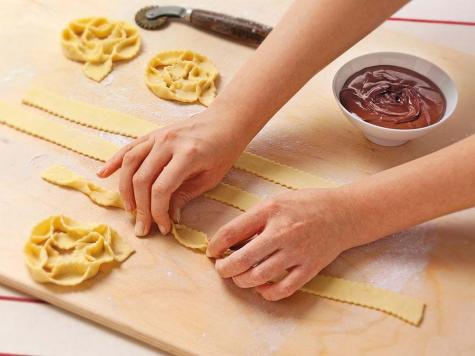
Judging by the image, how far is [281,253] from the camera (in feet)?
4.31

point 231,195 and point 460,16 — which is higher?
point 460,16

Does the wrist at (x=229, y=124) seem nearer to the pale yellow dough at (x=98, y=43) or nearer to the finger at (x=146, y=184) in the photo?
→ the finger at (x=146, y=184)

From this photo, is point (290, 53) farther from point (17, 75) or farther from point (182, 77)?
point (17, 75)

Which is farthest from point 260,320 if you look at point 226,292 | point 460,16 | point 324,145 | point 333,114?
point 460,16

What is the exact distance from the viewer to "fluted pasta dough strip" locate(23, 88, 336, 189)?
159 centimetres

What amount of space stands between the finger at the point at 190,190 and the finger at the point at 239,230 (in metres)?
0.17

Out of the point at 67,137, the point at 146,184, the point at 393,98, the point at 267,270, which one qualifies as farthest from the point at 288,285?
the point at 67,137

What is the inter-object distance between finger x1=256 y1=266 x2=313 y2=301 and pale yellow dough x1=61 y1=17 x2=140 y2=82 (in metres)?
0.84

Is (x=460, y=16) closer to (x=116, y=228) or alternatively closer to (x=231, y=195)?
(x=231, y=195)

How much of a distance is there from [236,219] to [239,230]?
3cm

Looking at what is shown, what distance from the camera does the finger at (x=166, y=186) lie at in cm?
140

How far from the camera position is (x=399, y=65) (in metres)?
1.75

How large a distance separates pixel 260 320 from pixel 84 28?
3.59 feet

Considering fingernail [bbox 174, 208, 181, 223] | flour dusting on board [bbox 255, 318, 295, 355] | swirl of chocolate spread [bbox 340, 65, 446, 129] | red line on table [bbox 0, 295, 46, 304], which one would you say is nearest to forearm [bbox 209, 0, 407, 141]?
swirl of chocolate spread [bbox 340, 65, 446, 129]
